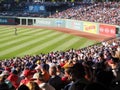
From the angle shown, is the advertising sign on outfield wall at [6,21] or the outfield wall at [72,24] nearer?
the outfield wall at [72,24]

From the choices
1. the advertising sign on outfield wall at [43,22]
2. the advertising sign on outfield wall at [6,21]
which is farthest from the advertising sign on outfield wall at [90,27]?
the advertising sign on outfield wall at [6,21]

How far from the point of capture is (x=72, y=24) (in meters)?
67.5

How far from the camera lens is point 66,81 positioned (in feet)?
27.9

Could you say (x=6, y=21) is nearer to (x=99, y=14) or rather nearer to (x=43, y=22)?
(x=43, y=22)

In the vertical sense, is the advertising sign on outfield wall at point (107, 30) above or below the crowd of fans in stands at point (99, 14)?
below

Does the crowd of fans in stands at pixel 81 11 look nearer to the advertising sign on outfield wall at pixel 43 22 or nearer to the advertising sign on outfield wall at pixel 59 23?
the advertising sign on outfield wall at pixel 59 23

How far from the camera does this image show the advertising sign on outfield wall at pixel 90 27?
2313 inches

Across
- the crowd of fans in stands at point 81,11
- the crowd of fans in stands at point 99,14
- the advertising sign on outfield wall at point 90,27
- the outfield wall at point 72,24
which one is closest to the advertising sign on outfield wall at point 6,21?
the outfield wall at point 72,24

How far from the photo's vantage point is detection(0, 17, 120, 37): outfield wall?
5406 cm

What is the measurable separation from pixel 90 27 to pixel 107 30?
6.19m

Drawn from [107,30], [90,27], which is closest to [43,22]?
[90,27]

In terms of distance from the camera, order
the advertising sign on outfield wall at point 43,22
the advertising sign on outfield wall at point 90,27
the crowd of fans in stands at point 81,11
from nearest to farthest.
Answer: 1. the advertising sign on outfield wall at point 90,27
2. the crowd of fans in stands at point 81,11
3. the advertising sign on outfield wall at point 43,22

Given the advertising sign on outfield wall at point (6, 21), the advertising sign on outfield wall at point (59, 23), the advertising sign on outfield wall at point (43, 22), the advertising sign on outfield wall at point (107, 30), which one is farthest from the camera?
the advertising sign on outfield wall at point (6, 21)

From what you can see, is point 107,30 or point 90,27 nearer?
point 107,30
